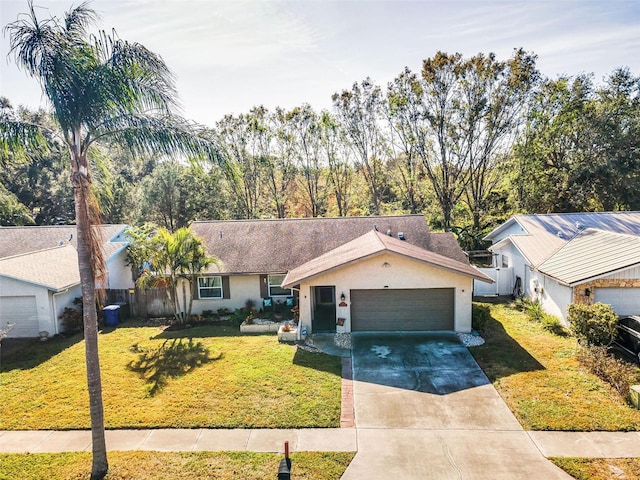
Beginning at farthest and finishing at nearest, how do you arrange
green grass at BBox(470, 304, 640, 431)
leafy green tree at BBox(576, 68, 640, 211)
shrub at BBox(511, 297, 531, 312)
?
leafy green tree at BBox(576, 68, 640, 211)
shrub at BBox(511, 297, 531, 312)
green grass at BBox(470, 304, 640, 431)

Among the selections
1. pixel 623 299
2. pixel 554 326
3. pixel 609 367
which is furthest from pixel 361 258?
pixel 623 299

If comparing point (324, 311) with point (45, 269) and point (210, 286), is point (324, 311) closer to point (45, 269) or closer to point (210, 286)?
point (210, 286)

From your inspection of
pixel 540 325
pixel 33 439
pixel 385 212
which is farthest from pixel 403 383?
pixel 385 212

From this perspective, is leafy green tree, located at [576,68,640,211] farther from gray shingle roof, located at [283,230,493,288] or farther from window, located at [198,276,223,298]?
window, located at [198,276,223,298]

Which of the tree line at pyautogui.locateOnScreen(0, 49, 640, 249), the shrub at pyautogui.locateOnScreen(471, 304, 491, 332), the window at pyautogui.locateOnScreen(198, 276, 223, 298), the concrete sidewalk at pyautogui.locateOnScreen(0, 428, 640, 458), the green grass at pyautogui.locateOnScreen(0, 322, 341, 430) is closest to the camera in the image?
the concrete sidewalk at pyautogui.locateOnScreen(0, 428, 640, 458)

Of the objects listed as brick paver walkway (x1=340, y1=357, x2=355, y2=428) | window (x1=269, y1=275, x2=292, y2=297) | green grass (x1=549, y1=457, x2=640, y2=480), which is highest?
window (x1=269, y1=275, x2=292, y2=297)

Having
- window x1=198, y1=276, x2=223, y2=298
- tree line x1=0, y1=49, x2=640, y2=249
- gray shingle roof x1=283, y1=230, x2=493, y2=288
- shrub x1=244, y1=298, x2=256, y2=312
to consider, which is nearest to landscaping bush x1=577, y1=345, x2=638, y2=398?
gray shingle roof x1=283, y1=230, x2=493, y2=288

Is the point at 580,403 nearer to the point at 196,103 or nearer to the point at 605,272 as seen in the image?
the point at 605,272
